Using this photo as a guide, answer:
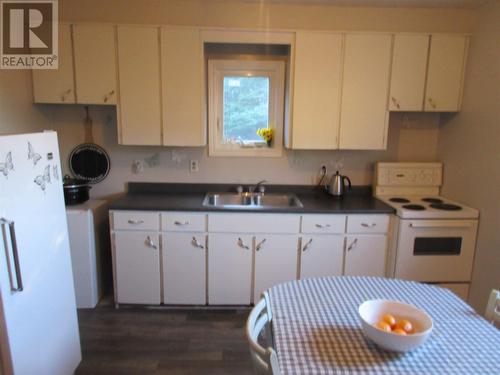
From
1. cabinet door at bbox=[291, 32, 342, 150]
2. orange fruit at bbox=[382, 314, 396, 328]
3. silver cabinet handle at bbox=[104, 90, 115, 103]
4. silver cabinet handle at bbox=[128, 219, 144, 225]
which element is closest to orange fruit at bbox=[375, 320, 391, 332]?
orange fruit at bbox=[382, 314, 396, 328]

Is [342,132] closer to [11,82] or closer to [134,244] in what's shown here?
[134,244]

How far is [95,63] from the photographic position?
104 inches

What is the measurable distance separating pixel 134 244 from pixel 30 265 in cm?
110

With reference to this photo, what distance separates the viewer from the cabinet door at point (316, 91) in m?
2.66

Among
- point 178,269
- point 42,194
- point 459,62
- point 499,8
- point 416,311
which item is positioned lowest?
point 178,269

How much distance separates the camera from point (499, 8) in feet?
7.86

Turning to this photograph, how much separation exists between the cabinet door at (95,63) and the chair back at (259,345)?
2103 mm

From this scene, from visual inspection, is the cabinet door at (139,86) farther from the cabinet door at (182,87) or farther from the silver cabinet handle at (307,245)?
the silver cabinet handle at (307,245)

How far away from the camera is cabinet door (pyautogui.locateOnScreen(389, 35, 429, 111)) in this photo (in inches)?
106

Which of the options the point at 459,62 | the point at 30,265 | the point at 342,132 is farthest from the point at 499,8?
the point at 30,265

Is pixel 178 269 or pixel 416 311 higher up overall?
pixel 416 311

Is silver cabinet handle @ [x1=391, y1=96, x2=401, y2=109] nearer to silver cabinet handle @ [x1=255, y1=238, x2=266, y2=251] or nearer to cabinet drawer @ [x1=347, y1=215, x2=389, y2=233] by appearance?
cabinet drawer @ [x1=347, y1=215, x2=389, y2=233]

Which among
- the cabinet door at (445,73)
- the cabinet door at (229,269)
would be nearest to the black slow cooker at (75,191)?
the cabinet door at (229,269)

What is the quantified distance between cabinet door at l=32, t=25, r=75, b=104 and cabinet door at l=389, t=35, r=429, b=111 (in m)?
2.55
